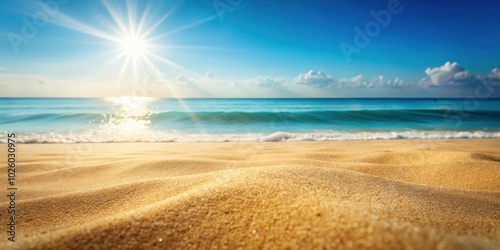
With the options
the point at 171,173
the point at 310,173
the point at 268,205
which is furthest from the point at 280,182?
the point at 171,173

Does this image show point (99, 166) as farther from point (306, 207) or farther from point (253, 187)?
point (306, 207)

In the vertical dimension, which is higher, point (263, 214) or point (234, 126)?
point (263, 214)

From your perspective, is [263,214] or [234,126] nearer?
[263,214]

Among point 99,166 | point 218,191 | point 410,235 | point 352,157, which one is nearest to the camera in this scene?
point 410,235

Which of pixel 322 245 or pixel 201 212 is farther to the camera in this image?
pixel 201 212

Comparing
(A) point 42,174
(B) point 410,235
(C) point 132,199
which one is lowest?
(A) point 42,174

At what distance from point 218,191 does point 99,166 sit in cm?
290

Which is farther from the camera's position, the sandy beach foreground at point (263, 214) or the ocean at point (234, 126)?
the ocean at point (234, 126)

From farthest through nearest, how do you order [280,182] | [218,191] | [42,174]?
1. [42,174]
2. [280,182]
3. [218,191]

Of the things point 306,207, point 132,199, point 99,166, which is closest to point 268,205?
point 306,207

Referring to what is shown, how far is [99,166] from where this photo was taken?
3615 mm

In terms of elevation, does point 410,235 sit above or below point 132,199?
above

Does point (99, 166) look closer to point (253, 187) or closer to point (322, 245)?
point (253, 187)

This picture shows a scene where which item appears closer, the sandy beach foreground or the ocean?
the sandy beach foreground
